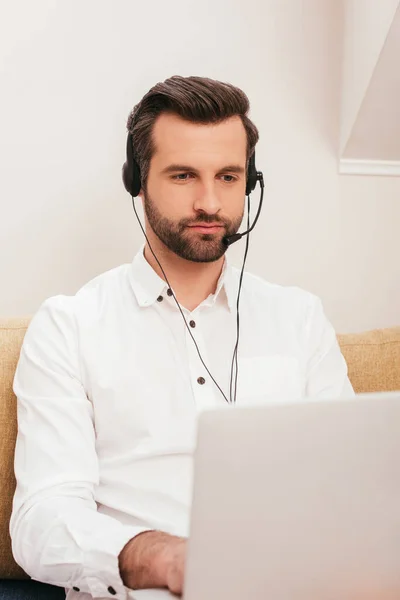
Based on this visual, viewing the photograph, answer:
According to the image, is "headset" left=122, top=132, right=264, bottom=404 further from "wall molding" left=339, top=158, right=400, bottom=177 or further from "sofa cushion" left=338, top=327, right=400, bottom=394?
"wall molding" left=339, top=158, right=400, bottom=177

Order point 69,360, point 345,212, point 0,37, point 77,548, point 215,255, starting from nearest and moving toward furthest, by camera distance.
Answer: point 77,548 < point 69,360 < point 215,255 < point 0,37 < point 345,212

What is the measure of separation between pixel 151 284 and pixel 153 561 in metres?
0.62

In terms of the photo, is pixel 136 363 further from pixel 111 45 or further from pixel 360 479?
pixel 111 45

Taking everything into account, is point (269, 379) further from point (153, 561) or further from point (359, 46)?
point (359, 46)

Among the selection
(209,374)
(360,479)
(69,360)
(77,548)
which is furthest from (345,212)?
(360,479)

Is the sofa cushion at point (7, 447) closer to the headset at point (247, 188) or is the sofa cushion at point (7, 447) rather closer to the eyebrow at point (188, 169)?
the headset at point (247, 188)

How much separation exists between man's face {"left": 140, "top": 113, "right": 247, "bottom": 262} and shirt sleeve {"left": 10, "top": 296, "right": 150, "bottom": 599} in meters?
0.24

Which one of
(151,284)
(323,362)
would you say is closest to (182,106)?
(151,284)

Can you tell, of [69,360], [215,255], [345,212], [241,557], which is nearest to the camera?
[241,557]

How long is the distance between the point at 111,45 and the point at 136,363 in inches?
32.6

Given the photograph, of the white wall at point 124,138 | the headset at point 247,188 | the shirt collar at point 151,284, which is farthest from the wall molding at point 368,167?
the shirt collar at point 151,284

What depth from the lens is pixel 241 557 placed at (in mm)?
664

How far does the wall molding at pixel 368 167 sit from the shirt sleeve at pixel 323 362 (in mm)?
497

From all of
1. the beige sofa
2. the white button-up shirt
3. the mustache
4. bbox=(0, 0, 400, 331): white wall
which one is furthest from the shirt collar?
bbox=(0, 0, 400, 331): white wall
